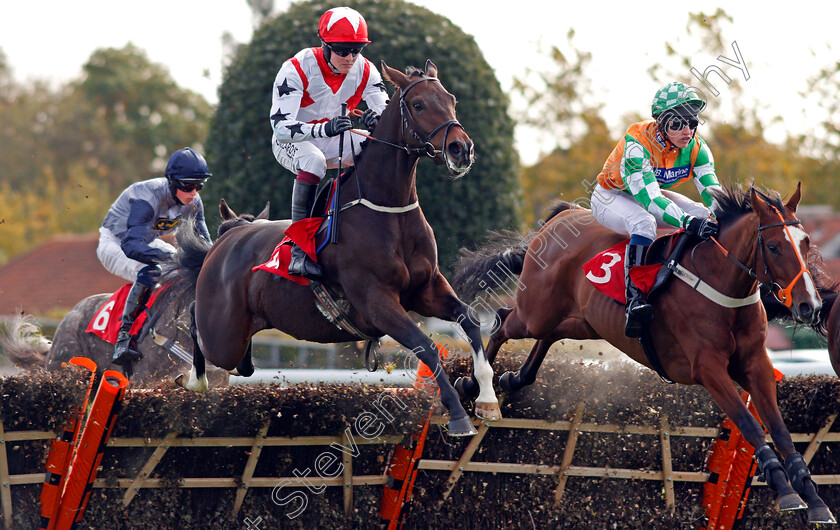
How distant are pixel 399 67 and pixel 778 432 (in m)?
4.82

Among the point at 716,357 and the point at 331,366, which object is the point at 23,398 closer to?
the point at 716,357

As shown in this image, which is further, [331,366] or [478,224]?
[331,366]

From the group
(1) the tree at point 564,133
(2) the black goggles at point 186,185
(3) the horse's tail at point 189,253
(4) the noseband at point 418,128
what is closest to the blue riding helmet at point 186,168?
(2) the black goggles at point 186,185

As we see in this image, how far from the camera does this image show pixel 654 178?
18.1 ft

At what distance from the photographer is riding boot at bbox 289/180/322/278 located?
532cm

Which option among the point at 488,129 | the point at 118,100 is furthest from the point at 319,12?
the point at 118,100

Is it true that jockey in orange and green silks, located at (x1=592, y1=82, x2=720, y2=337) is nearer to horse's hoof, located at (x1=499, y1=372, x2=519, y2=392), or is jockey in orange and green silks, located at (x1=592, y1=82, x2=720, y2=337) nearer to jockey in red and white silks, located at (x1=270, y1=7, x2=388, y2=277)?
horse's hoof, located at (x1=499, y1=372, x2=519, y2=392)

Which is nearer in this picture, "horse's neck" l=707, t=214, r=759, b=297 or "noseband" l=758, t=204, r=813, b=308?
"noseband" l=758, t=204, r=813, b=308

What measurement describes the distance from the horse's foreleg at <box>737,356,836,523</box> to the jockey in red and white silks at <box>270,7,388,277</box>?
246 centimetres

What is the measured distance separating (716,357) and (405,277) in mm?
1739

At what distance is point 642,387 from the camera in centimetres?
607

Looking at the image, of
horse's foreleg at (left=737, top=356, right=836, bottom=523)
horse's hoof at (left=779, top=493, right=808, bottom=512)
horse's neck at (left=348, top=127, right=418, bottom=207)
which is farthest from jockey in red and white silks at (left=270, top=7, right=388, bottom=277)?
horse's hoof at (left=779, top=493, right=808, bottom=512)

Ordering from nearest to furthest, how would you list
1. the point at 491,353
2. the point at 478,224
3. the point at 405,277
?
the point at 405,277 → the point at 491,353 → the point at 478,224

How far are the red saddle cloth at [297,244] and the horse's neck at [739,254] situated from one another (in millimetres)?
2253
